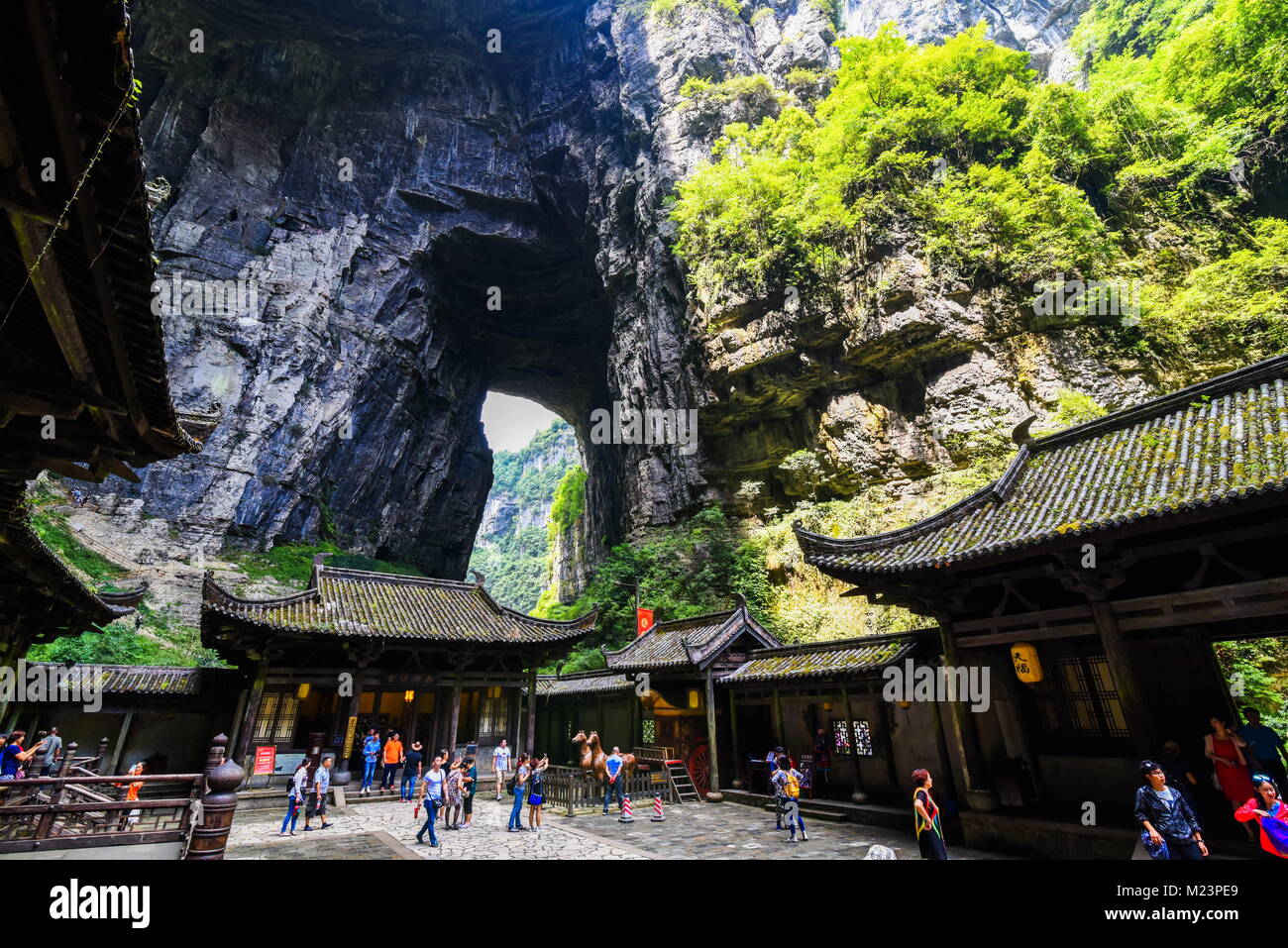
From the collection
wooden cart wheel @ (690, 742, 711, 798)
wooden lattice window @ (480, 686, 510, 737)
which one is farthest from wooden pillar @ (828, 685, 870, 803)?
wooden lattice window @ (480, 686, 510, 737)

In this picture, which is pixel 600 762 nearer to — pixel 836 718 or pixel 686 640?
pixel 686 640

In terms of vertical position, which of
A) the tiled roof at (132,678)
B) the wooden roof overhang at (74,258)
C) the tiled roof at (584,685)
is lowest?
the tiled roof at (584,685)

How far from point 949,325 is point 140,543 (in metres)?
35.6

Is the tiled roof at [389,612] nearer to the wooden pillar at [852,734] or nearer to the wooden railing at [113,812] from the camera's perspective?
the wooden railing at [113,812]

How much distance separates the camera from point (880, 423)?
2377 centimetres

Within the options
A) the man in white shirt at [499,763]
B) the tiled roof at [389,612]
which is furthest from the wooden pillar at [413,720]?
the man in white shirt at [499,763]

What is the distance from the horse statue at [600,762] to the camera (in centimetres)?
1371

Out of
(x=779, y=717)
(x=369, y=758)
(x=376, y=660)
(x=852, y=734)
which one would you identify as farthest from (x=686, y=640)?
(x=376, y=660)

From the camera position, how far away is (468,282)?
4103 cm

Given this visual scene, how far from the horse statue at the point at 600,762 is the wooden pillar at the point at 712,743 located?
2.57 metres

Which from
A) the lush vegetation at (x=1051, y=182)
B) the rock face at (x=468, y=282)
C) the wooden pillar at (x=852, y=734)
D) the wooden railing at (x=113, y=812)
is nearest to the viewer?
the wooden railing at (x=113, y=812)

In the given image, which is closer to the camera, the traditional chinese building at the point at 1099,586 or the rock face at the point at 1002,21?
the traditional chinese building at the point at 1099,586

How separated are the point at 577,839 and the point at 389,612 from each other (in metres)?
9.73

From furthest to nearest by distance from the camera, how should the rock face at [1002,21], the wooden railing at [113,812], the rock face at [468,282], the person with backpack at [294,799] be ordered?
the rock face at [1002,21], the rock face at [468,282], the person with backpack at [294,799], the wooden railing at [113,812]
